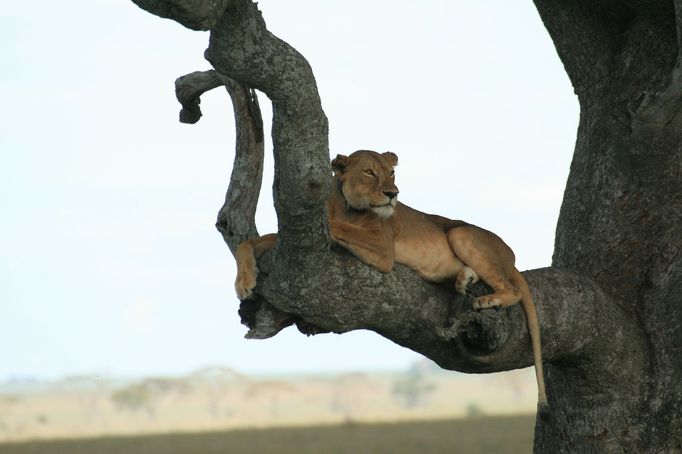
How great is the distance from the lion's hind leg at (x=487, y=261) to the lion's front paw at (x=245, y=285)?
4.57 ft

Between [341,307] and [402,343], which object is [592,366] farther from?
[341,307]

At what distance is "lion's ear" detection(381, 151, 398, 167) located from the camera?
7798 millimetres

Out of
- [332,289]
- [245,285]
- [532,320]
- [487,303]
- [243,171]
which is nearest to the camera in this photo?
[332,289]

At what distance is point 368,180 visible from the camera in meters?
7.61

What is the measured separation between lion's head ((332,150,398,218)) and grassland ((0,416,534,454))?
2323 centimetres

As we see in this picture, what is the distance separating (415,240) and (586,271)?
54.6 inches

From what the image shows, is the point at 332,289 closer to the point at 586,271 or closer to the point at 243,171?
the point at 243,171

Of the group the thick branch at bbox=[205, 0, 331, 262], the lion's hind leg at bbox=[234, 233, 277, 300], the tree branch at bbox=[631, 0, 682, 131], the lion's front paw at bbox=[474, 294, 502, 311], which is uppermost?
the tree branch at bbox=[631, 0, 682, 131]

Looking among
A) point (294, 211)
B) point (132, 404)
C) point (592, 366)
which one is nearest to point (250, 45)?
point (294, 211)

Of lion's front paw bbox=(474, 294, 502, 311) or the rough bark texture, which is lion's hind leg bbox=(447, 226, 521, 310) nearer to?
lion's front paw bbox=(474, 294, 502, 311)

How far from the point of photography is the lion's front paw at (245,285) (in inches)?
271

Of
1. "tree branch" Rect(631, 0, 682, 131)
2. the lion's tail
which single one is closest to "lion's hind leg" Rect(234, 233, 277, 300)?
the lion's tail

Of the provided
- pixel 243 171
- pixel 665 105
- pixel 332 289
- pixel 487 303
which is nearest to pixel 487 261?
pixel 487 303

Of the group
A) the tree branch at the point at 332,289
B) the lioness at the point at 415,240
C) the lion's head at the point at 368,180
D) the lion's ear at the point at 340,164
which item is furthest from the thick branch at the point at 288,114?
the lion's ear at the point at 340,164
